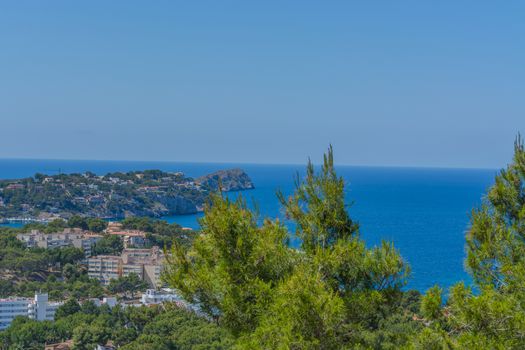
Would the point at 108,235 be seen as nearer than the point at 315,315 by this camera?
No

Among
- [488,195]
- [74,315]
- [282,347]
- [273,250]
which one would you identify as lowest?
[74,315]

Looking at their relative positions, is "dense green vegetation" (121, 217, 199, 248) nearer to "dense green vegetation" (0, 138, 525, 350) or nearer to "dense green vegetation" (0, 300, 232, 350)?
"dense green vegetation" (0, 300, 232, 350)

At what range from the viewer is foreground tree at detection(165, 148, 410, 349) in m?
4.73

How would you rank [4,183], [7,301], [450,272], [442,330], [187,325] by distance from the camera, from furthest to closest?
[4,183]
[450,272]
[7,301]
[187,325]
[442,330]

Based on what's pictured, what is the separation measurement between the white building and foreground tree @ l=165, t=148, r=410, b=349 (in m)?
19.9

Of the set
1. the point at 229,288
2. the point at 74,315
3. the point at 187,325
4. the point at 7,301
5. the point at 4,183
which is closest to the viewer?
the point at 229,288

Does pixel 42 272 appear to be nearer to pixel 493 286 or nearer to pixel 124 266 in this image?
pixel 124 266

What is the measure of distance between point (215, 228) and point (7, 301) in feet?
69.5

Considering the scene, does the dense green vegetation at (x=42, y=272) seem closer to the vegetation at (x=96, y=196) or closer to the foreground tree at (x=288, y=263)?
the foreground tree at (x=288, y=263)

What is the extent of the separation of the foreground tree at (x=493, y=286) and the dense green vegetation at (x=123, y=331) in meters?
11.4

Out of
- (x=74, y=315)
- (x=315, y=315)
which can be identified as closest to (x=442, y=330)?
(x=315, y=315)

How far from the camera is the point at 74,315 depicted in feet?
72.6

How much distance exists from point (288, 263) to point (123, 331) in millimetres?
15823

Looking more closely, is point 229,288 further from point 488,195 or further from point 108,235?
point 108,235
